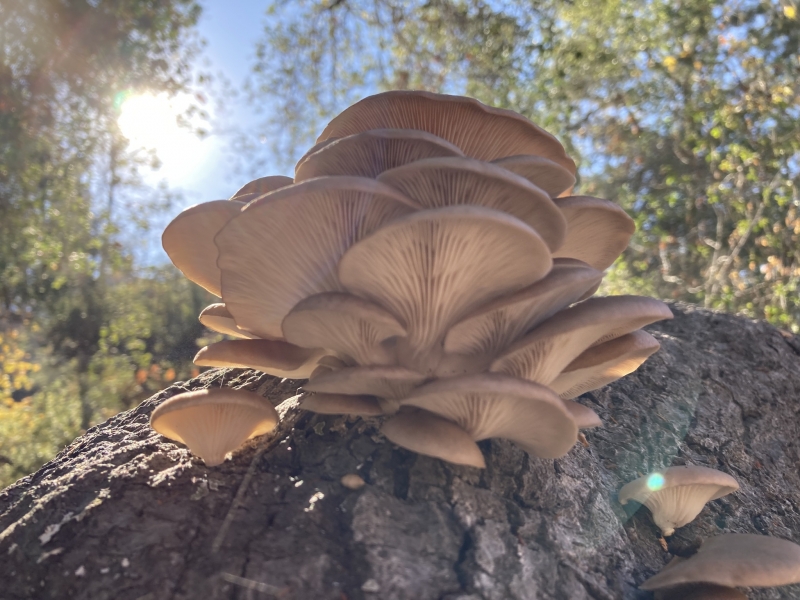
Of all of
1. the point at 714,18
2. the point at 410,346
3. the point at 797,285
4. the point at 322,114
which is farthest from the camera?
the point at 322,114

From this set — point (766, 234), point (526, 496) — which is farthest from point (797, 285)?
point (526, 496)

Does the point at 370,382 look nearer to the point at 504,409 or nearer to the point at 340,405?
the point at 340,405

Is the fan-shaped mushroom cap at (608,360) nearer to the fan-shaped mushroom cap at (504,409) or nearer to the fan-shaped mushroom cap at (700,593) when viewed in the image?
the fan-shaped mushroom cap at (504,409)

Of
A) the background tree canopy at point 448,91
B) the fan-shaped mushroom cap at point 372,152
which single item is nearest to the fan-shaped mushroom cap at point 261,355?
the fan-shaped mushroom cap at point 372,152

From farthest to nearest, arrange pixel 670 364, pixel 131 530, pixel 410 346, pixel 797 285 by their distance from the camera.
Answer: pixel 797 285
pixel 670 364
pixel 410 346
pixel 131 530

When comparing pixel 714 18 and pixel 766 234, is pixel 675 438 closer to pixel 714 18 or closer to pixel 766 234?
pixel 766 234

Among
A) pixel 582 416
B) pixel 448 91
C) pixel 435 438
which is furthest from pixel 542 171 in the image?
pixel 448 91

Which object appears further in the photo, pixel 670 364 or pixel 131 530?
pixel 670 364
